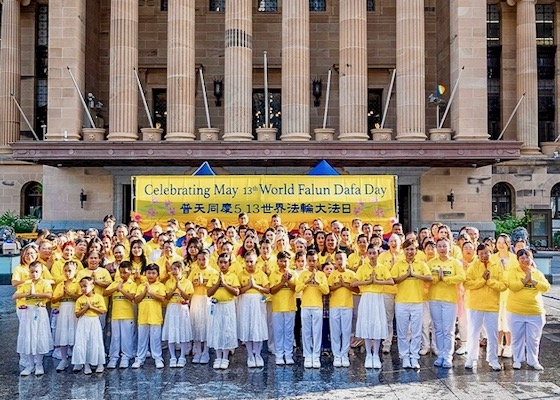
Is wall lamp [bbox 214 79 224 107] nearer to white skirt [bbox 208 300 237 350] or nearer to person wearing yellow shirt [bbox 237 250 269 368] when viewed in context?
person wearing yellow shirt [bbox 237 250 269 368]

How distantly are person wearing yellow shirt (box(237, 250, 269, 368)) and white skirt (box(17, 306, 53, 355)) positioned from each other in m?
3.05

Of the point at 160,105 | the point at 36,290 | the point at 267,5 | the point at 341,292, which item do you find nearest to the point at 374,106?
Result: the point at 267,5

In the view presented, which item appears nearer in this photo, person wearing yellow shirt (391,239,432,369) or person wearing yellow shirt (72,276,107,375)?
person wearing yellow shirt (72,276,107,375)

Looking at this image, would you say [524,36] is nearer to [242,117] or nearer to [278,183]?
[242,117]

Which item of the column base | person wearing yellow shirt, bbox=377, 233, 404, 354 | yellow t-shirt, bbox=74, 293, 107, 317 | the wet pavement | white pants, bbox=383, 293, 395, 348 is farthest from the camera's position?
the column base

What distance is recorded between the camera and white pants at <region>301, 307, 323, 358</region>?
31.9 feet

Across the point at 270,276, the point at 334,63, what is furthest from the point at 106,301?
the point at 334,63

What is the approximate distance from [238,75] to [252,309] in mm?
16360

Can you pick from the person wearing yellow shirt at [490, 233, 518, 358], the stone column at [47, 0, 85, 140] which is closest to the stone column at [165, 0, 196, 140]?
the stone column at [47, 0, 85, 140]

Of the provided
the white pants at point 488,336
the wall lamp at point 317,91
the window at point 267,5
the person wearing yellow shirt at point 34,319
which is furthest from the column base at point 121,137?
the white pants at point 488,336

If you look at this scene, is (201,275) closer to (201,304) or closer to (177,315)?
(201,304)

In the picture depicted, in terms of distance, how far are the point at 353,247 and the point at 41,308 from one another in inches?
217

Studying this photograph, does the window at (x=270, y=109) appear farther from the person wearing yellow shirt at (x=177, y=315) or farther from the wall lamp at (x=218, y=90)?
the person wearing yellow shirt at (x=177, y=315)

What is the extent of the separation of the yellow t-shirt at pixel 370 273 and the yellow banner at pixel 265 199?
244 inches
